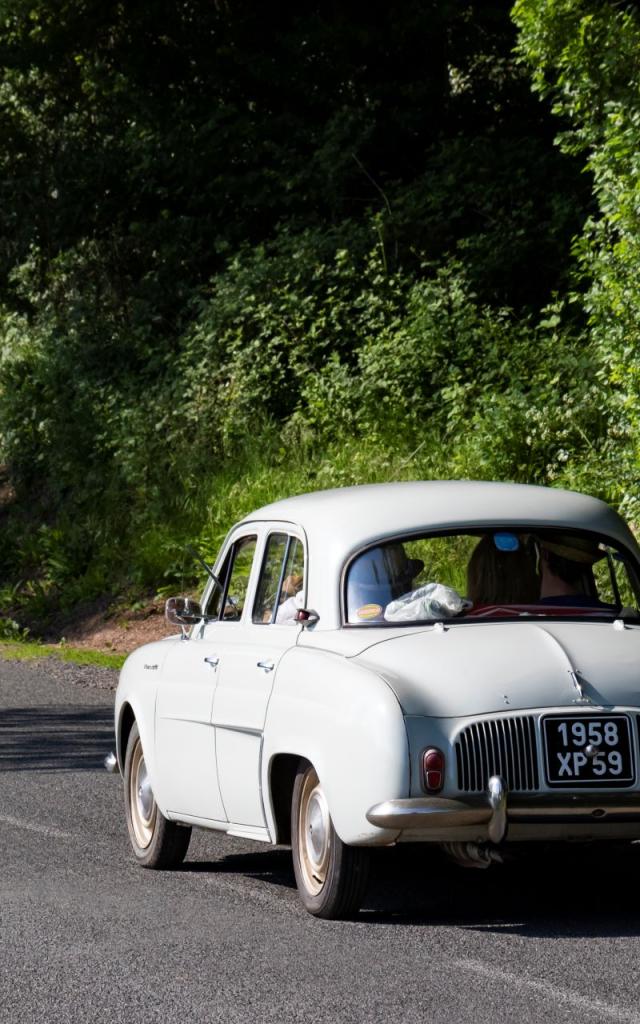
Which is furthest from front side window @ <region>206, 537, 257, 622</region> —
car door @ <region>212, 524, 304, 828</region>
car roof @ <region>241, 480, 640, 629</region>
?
car roof @ <region>241, 480, 640, 629</region>

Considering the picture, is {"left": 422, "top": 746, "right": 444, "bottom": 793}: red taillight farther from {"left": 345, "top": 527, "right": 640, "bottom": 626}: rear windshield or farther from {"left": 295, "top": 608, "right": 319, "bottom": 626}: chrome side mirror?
{"left": 295, "top": 608, "right": 319, "bottom": 626}: chrome side mirror

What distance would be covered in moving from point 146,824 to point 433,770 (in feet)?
8.64

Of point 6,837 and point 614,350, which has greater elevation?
point 614,350

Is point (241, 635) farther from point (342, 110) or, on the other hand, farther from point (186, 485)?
point (342, 110)

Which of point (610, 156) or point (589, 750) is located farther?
point (610, 156)

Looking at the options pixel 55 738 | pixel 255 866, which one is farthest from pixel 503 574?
pixel 55 738

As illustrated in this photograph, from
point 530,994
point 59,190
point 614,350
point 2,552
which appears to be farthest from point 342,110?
point 530,994

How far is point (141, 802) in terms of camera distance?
8219 millimetres

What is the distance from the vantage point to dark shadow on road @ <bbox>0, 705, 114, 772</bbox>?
36.1ft

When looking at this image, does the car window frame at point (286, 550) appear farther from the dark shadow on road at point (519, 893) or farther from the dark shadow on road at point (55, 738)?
the dark shadow on road at point (55, 738)

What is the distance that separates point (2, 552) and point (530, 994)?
21.6 meters

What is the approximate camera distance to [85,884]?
7273 millimetres

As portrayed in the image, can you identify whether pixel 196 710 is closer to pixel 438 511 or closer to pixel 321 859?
pixel 321 859

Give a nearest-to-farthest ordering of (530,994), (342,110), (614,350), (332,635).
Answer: (530,994) → (332,635) → (614,350) → (342,110)
